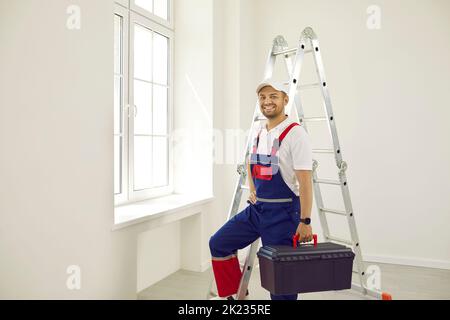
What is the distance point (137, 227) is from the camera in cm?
280

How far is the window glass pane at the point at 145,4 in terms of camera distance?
338 centimetres

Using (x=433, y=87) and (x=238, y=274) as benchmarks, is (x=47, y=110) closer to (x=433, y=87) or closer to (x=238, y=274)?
(x=238, y=274)

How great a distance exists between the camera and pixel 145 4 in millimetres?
3471

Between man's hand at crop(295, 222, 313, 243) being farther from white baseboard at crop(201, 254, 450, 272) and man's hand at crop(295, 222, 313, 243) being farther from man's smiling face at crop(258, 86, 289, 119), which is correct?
white baseboard at crop(201, 254, 450, 272)

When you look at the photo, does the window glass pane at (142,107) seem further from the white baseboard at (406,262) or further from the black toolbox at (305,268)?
the black toolbox at (305,268)

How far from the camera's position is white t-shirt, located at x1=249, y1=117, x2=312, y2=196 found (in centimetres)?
231

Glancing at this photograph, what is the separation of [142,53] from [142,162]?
2.98 feet

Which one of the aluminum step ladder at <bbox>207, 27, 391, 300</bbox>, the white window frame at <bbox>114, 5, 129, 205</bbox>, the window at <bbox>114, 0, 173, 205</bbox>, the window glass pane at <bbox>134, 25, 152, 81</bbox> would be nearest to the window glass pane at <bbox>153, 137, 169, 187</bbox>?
the window at <bbox>114, 0, 173, 205</bbox>

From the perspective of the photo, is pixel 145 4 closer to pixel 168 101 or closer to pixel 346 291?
pixel 168 101

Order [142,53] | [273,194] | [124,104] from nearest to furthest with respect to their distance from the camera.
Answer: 1. [273,194]
2. [124,104]
3. [142,53]

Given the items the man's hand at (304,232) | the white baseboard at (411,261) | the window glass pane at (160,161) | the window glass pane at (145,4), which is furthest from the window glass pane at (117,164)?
the white baseboard at (411,261)

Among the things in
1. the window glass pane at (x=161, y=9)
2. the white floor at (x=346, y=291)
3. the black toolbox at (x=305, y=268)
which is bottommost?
the white floor at (x=346, y=291)

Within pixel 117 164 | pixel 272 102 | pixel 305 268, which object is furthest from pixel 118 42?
pixel 305 268
